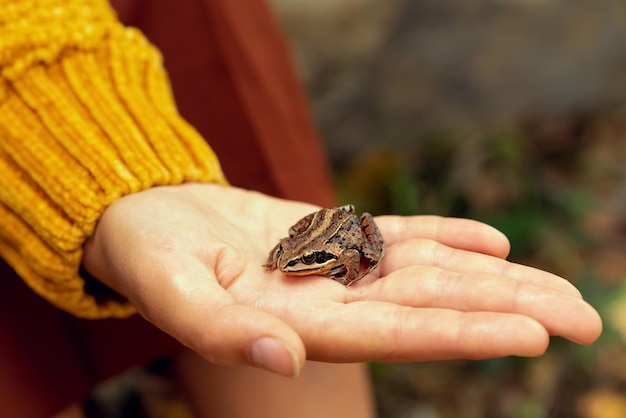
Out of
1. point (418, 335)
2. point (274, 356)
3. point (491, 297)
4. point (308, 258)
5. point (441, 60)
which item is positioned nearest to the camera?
point (274, 356)

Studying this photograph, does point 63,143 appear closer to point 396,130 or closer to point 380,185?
point 380,185

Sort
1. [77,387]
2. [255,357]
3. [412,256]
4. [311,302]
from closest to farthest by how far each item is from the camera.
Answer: [255,357] → [311,302] → [412,256] → [77,387]

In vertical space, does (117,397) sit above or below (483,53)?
below

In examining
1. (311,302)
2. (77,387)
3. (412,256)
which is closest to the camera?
(311,302)

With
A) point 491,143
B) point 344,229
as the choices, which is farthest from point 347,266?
point 491,143

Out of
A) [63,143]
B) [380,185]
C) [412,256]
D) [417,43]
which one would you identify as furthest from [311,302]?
[417,43]

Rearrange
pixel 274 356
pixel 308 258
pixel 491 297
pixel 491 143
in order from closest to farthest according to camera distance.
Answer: pixel 274 356 < pixel 491 297 < pixel 308 258 < pixel 491 143

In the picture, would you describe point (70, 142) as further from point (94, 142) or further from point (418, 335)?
point (418, 335)

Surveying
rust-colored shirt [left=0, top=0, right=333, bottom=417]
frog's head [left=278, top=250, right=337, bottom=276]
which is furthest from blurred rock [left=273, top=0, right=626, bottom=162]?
frog's head [left=278, top=250, right=337, bottom=276]
